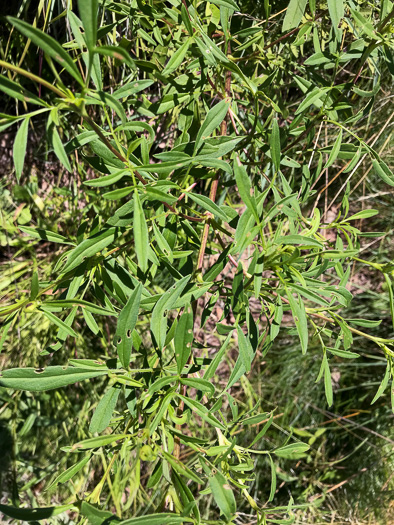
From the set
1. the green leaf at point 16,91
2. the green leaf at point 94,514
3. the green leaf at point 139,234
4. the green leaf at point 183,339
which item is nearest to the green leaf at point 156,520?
the green leaf at point 94,514

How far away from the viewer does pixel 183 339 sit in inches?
21.9

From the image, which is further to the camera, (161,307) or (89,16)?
(161,307)

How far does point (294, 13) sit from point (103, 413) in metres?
0.61

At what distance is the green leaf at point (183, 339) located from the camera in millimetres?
550

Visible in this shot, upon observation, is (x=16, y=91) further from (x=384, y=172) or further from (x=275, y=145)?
(x=384, y=172)

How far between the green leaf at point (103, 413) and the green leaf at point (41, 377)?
5 cm

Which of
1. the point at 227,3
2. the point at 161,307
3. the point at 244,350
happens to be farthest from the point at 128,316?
the point at 227,3

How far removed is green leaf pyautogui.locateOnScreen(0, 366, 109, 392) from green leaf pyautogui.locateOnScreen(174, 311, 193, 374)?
91mm

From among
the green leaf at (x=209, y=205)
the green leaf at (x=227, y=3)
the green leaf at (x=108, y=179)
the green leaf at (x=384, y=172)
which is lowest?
the green leaf at (x=384, y=172)

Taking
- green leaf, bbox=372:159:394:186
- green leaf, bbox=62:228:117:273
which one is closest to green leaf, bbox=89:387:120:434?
green leaf, bbox=62:228:117:273

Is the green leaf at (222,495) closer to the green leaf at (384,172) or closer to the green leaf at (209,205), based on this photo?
the green leaf at (209,205)

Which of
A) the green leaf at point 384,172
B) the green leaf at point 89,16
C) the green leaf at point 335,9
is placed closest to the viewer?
the green leaf at point 89,16

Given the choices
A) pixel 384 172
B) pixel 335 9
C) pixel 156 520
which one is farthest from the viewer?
pixel 384 172

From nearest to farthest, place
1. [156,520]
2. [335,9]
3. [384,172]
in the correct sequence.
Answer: [156,520] < [335,9] < [384,172]
